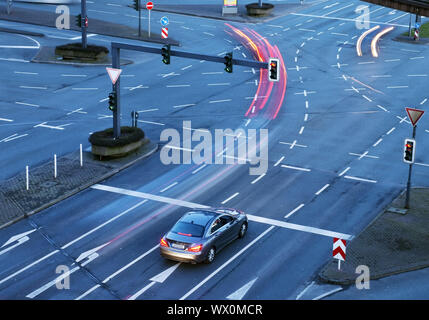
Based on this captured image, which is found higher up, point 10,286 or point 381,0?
point 381,0

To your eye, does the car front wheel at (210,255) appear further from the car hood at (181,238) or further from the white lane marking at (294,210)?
the white lane marking at (294,210)

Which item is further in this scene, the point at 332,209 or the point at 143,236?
the point at 332,209

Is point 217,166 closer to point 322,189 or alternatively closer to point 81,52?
point 322,189

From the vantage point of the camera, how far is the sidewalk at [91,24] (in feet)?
209

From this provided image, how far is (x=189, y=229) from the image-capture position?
25.9 m

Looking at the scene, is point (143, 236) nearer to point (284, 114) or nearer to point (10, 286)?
point (10, 286)

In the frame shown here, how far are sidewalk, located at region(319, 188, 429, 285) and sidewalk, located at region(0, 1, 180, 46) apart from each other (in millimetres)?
36153

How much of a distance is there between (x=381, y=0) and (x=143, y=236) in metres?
14.4

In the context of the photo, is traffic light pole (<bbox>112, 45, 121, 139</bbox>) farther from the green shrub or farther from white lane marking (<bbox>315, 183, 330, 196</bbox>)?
white lane marking (<bbox>315, 183, 330, 196</bbox>)

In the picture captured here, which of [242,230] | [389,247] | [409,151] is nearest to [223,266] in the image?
[242,230]

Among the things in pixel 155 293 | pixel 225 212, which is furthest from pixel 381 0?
pixel 155 293

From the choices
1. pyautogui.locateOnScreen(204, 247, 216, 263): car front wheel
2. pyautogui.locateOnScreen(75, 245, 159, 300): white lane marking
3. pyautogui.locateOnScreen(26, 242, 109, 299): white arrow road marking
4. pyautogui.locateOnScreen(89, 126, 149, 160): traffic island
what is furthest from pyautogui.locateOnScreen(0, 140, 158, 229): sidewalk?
pyautogui.locateOnScreen(204, 247, 216, 263): car front wheel

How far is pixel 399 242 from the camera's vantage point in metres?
27.3
